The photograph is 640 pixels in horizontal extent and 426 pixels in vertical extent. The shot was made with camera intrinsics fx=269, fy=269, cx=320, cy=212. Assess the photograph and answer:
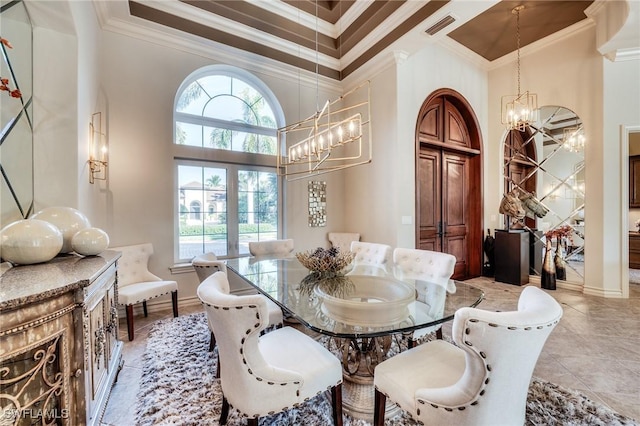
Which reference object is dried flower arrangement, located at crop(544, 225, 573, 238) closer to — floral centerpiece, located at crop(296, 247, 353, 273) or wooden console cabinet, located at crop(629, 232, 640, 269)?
wooden console cabinet, located at crop(629, 232, 640, 269)

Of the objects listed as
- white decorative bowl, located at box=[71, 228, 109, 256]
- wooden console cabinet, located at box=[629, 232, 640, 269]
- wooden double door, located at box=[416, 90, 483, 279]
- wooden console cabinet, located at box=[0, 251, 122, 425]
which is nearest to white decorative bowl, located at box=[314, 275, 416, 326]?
wooden console cabinet, located at box=[0, 251, 122, 425]

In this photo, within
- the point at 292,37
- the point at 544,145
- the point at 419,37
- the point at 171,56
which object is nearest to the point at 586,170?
the point at 544,145

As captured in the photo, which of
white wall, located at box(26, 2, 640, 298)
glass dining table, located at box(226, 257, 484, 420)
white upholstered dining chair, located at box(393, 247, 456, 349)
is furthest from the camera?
white wall, located at box(26, 2, 640, 298)

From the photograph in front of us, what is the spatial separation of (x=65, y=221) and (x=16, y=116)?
74 centimetres

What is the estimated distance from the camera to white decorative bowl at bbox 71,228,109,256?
1.59 metres

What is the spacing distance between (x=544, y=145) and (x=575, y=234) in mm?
1599

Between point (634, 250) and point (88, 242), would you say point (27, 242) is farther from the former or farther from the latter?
point (634, 250)

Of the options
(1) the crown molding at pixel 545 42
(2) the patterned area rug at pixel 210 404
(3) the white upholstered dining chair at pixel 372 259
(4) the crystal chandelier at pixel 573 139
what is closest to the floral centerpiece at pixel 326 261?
(3) the white upholstered dining chair at pixel 372 259

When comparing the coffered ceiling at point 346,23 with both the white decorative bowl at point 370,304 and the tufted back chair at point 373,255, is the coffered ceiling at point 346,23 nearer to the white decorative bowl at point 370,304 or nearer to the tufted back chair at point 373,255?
the tufted back chair at point 373,255

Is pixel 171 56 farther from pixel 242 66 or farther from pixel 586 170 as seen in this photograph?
pixel 586 170

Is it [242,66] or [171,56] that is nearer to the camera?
[171,56]

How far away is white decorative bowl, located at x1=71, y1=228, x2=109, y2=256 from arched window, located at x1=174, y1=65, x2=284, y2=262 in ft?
7.05

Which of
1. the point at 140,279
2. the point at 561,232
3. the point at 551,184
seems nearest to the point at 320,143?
the point at 140,279

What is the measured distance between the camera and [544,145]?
4738 millimetres
